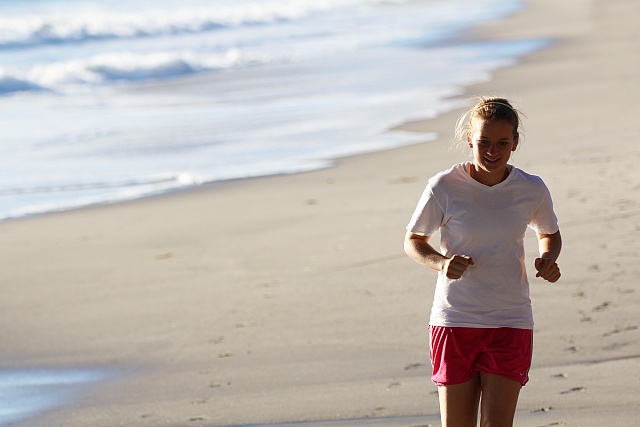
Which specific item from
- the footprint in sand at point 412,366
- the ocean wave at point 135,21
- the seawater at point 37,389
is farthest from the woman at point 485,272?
the ocean wave at point 135,21

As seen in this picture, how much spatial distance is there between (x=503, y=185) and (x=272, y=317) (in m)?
3.14

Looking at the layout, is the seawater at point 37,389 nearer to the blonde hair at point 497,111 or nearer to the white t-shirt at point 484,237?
the white t-shirt at point 484,237

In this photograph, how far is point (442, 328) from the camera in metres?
3.69

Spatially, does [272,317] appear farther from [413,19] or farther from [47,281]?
[413,19]

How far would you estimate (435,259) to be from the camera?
3.59 meters

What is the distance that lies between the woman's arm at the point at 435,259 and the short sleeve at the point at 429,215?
46mm

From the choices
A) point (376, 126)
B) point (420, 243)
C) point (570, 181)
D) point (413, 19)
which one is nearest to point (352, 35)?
point (413, 19)

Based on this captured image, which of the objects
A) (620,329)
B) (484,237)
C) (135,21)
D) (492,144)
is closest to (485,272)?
(484,237)

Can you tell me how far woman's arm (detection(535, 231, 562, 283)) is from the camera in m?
3.61

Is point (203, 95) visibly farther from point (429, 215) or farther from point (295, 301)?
point (429, 215)

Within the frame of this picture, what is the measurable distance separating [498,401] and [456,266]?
19.0 inches

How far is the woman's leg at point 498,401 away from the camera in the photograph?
3.61 metres

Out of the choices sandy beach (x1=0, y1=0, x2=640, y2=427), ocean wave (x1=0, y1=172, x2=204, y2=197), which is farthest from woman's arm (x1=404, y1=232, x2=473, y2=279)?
ocean wave (x1=0, y1=172, x2=204, y2=197)

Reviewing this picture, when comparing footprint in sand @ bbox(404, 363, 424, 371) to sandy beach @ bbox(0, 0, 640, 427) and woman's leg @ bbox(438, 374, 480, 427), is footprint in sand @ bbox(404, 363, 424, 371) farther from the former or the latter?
woman's leg @ bbox(438, 374, 480, 427)
